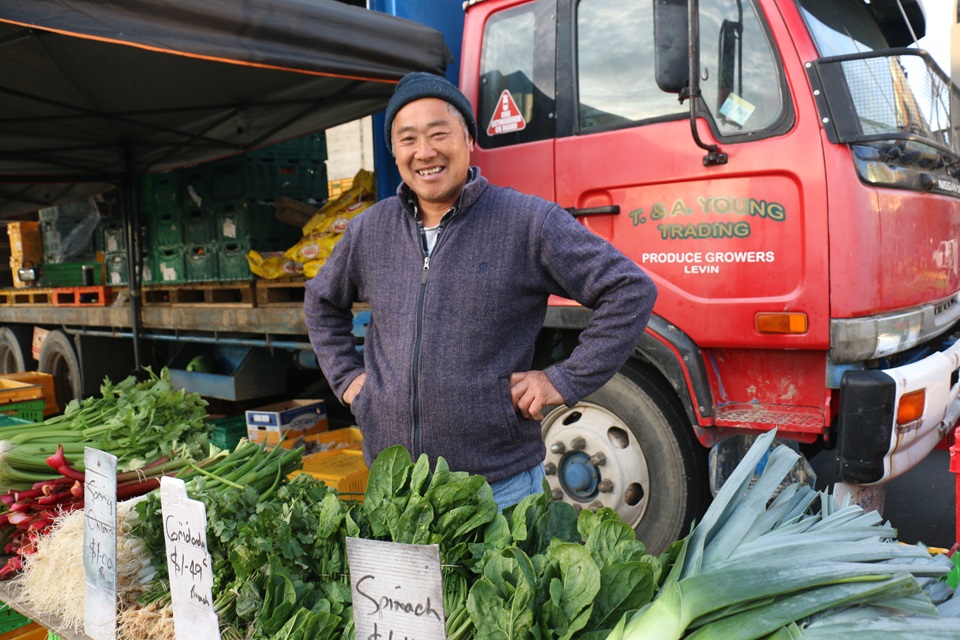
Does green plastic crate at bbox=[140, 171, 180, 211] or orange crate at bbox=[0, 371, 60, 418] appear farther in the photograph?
orange crate at bbox=[0, 371, 60, 418]

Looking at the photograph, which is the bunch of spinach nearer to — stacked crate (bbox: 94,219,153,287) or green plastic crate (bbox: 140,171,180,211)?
green plastic crate (bbox: 140,171,180,211)

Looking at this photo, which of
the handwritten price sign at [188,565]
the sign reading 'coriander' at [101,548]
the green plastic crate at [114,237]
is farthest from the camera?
the green plastic crate at [114,237]

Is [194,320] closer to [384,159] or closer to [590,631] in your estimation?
[384,159]

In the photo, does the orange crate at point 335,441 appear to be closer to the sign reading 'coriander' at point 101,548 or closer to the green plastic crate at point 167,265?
the green plastic crate at point 167,265

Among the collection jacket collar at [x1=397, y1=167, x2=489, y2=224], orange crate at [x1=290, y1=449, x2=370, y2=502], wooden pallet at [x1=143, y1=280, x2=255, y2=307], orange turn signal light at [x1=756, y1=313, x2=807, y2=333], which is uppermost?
jacket collar at [x1=397, y1=167, x2=489, y2=224]

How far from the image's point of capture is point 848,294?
283cm

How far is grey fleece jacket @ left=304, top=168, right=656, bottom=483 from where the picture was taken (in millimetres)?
1848

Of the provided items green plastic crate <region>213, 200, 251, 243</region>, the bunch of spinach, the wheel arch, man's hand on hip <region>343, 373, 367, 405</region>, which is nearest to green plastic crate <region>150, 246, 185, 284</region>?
green plastic crate <region>213, 200, 251, 243</region>

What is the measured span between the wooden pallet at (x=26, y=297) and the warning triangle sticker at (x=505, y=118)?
5.70m

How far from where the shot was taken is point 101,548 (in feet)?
5.65

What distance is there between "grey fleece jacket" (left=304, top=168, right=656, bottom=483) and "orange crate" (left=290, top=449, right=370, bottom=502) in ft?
5.25

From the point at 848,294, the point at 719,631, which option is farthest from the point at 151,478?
the point at 848,294

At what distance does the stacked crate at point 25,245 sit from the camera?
27.1ft

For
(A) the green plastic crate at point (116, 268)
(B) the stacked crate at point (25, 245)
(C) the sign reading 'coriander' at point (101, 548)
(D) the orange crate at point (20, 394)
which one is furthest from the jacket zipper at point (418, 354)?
(B) the stacked crate at point (25, 245)
